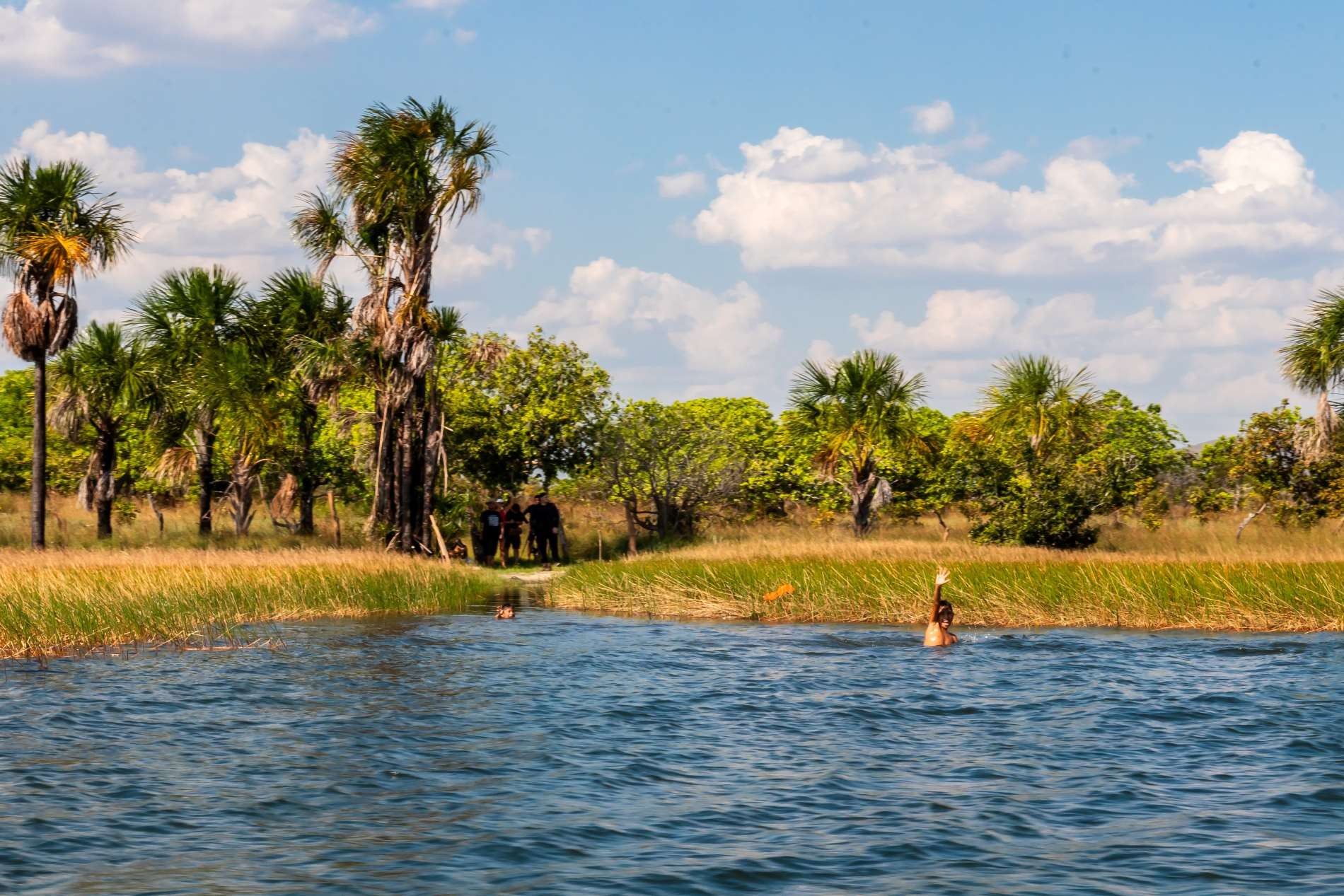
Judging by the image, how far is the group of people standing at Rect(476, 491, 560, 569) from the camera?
40062 millimetres

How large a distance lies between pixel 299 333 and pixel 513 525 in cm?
926

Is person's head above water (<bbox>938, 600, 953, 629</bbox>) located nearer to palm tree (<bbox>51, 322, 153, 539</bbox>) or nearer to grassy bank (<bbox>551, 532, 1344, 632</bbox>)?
grassy bank (<bbox>551, 532, 1344, 632</bbox>)

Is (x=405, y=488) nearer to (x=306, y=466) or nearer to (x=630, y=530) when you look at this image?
(x=306, y=466)

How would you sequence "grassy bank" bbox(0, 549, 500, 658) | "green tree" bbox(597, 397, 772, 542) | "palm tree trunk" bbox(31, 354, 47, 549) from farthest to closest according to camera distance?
"green tree" bbox(597, 397, 772, 542)
"palm tree trunk" bbox(31, 354, 47, 549)
"grassy bank" bbox(0, 549, 500, 658)

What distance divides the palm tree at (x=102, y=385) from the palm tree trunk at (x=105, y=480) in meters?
0.02

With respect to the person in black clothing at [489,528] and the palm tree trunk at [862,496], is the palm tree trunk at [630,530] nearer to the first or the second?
the person in black clothing at [489,528]

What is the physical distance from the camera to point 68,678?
56.4ft

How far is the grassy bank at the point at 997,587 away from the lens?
923 inches

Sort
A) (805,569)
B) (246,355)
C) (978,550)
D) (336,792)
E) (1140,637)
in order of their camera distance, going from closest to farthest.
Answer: (336,792) < (1140,637) < (805,569) < (978,550) < (246,355)

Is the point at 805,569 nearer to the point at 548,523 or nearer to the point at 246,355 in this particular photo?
the point at 548,523

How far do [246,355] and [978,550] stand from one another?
21867mm

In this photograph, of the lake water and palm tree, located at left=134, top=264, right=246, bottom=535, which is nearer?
the lake water

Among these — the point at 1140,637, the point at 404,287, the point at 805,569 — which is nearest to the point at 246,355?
the point at 404,287

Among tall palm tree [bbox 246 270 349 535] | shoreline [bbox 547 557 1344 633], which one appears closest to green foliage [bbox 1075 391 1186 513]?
shoreline [bbox 547 557 1344 633]
